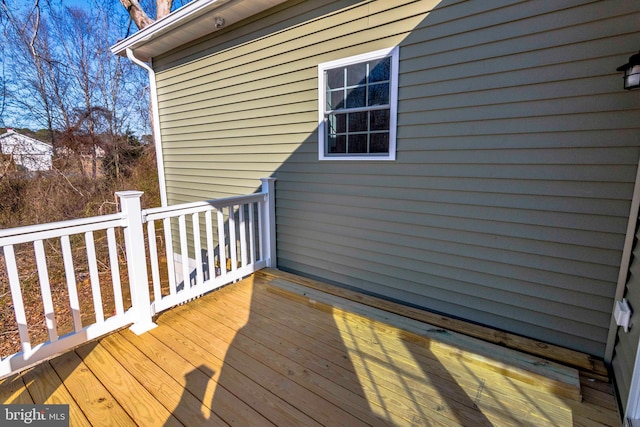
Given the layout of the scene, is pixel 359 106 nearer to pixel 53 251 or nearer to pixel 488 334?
pixel 488 334

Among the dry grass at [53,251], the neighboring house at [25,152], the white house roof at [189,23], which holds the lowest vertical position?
the dry grass at [53,251]

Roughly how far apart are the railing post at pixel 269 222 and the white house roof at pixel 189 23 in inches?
77.9

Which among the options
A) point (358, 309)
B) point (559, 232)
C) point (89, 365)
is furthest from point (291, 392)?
point (559, 232)

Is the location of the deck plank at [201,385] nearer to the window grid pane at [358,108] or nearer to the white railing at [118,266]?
the white railing at [118,266]

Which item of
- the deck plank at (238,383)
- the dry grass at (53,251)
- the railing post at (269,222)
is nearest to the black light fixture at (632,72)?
the deck plank at (238,383)

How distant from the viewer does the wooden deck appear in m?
1.65

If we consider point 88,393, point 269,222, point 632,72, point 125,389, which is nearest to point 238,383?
point 125,389

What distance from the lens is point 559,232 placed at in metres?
2.21

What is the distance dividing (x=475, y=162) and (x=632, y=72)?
97 centimetres

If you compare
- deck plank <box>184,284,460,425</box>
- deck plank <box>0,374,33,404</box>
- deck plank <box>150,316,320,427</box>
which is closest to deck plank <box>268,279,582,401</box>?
deck plank <box>184,284,460,425</box>

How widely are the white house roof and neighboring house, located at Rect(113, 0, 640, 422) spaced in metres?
0.03

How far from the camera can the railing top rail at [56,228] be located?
1.79 meters

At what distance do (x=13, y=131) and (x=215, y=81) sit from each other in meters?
6.33

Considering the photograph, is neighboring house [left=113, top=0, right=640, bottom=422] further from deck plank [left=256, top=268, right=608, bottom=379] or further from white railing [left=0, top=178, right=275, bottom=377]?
white railing [left=0, top=178, right=275, bottom=377]
